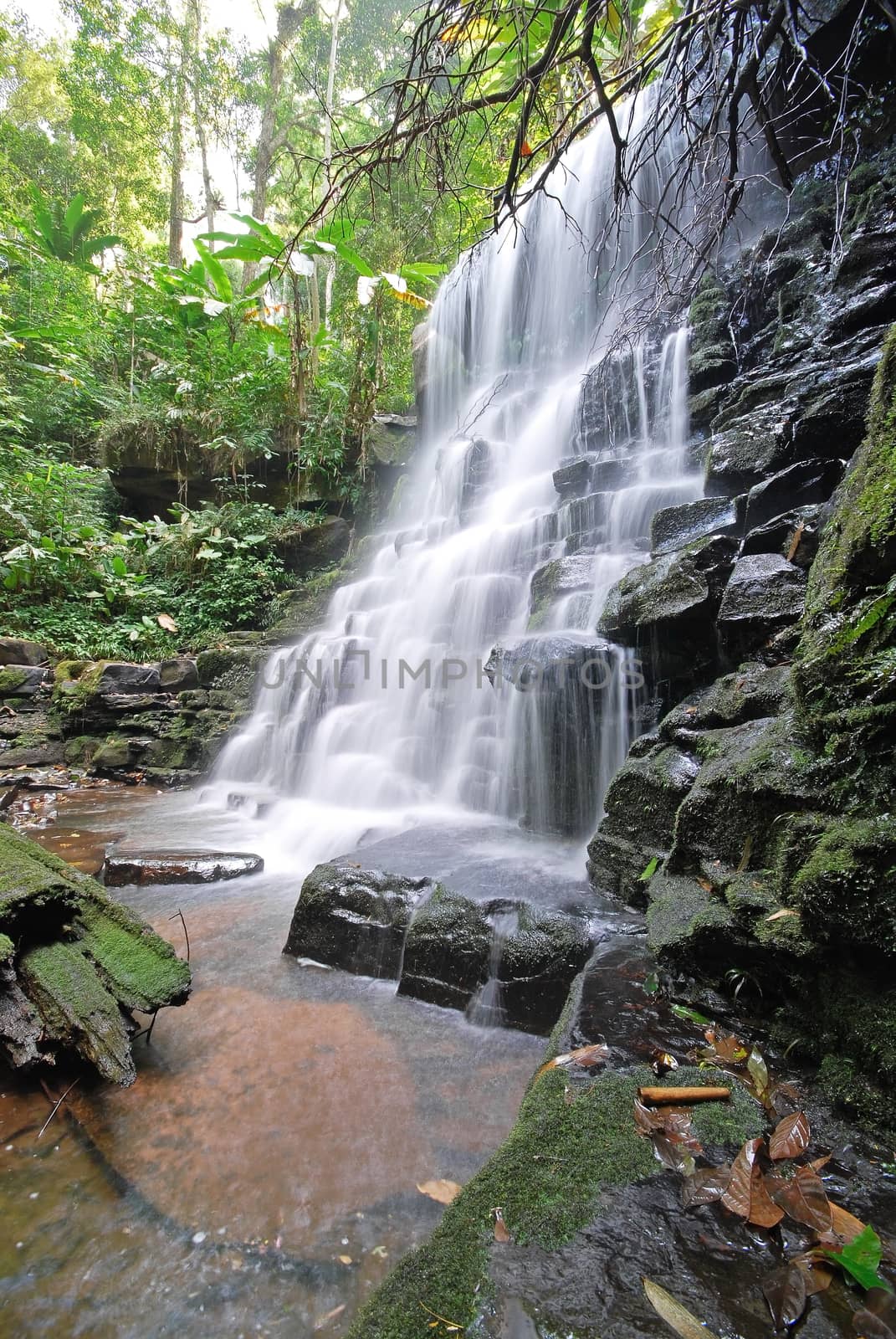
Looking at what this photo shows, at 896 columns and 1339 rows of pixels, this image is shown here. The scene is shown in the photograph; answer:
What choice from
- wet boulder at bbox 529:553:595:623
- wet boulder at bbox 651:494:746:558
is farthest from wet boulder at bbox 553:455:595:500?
wet boulder at bbox 651:494:746:558

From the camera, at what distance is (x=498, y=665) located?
5.19 m

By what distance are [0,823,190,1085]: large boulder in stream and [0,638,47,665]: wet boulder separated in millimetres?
7037

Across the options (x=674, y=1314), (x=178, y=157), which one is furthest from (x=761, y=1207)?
(x=178, y=157)

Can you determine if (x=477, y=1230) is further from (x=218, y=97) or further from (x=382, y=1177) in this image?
(x=218, y=97)

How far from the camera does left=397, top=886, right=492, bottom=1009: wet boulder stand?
112 inches

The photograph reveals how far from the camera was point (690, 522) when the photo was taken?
16.8 feet

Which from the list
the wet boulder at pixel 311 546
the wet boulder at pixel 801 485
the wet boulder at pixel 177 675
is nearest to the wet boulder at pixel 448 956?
the wet boulder at pixel 801 485

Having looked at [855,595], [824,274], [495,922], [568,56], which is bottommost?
[495,922]

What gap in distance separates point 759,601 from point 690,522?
181cm

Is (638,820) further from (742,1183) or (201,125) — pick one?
(201,125)

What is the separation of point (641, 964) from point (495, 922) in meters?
0.81

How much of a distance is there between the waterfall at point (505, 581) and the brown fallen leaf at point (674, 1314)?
3018 millimetres

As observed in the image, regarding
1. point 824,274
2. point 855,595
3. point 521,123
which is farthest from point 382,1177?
point 824,274

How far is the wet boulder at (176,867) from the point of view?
4.17 m
